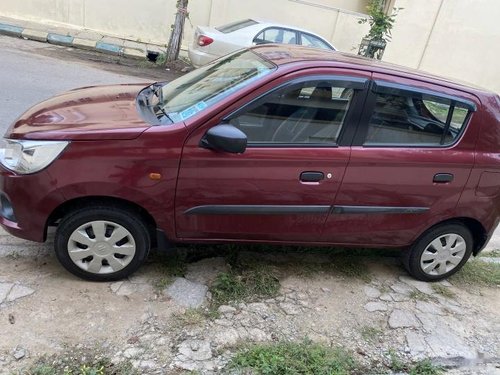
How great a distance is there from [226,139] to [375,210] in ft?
4.21

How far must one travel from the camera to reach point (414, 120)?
3.29 metres

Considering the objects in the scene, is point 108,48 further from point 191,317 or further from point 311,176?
point 191,317

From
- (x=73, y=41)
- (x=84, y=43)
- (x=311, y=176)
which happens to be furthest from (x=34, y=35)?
(x=311, y=176)

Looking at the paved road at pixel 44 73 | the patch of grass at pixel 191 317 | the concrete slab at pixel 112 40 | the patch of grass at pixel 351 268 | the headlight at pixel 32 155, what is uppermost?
the headlight at pixel 32 155

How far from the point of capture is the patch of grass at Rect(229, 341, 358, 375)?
2.65m

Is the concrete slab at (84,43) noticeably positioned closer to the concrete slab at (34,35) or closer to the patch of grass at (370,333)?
the concrete slab at (34,35)

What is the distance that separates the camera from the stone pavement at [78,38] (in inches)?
444

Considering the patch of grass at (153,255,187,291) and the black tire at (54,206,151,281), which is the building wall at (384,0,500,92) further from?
the black tire at (54,206,151,281)

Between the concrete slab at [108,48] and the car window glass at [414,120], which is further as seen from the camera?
the concrete slab at [108,48]

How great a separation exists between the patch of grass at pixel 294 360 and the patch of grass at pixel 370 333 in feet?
0.83

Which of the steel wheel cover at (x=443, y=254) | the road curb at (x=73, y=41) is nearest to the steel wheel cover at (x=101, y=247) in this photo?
the steel wheel cover at (x=443, y=254)

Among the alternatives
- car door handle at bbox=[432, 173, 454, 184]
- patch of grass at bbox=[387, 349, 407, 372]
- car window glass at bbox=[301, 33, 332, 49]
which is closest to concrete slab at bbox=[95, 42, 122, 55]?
car window glass at bbox=[301, 33, 332, 49]

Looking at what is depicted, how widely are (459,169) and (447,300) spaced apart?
3.58ft

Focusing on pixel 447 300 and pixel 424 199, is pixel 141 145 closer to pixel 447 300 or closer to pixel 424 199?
pixel 424 199
